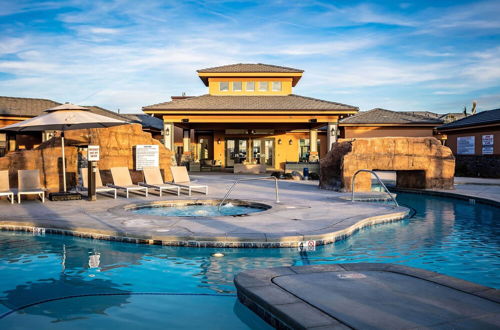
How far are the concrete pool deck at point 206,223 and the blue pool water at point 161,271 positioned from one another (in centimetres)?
19

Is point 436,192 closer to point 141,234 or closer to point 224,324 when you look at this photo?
point 141,234

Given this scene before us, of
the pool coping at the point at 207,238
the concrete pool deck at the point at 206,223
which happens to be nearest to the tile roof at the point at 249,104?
the concrete pool deck at the point at 206,223

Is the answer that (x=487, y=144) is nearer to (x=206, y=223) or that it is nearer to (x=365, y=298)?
(x=206, y=223)

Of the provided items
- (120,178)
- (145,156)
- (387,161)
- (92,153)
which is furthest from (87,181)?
(387,161)

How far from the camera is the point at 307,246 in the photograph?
6.82 metres

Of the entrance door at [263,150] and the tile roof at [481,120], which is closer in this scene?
the tile roof at [481,120]

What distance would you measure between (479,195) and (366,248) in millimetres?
8830

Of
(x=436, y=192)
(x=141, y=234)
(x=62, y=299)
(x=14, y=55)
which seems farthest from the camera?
(x=14, y=55)

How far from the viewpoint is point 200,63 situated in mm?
30500

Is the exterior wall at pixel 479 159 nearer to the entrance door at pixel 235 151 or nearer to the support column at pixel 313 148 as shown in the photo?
the support column at pixel 313 148

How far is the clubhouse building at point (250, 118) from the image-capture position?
23.9m

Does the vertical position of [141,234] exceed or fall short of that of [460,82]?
it falls short

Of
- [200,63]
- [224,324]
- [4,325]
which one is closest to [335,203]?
[224,324]

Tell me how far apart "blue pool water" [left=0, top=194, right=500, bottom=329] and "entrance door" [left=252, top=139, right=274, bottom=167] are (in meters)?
22.4
